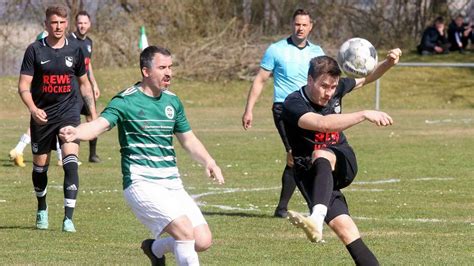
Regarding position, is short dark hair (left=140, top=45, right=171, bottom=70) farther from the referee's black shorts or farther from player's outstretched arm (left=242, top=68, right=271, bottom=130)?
player's outstretched arm (left=242, top=68, right=271, bottom=130)

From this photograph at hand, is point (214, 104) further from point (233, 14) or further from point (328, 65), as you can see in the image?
point (328, 65)

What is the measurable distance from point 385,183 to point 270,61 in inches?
134

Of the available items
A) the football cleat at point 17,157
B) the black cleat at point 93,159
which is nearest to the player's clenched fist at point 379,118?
the football cleat at point 17,157

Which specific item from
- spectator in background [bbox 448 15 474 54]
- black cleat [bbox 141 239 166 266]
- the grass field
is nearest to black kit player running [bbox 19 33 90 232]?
the grass field

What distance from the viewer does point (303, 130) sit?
8078 millimetres

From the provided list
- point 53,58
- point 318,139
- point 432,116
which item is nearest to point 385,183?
point 53,58

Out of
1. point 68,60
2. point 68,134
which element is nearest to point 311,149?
point 68,134

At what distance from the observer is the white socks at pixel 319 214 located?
7516 mm

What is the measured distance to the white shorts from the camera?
7332 mm

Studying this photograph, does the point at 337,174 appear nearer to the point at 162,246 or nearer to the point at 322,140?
the point at 322,140

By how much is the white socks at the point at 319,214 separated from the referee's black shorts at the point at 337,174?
247mm

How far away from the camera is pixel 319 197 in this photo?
765cm

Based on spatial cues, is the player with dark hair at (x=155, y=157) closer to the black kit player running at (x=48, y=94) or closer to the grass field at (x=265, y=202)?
the grass field at (x=265, y=202)

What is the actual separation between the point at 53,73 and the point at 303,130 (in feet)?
11.9
